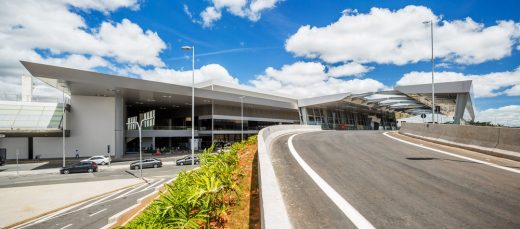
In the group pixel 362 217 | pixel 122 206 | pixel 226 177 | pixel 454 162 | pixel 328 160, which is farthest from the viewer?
pixel 122 206

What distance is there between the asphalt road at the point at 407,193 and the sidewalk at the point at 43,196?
55.5 ft

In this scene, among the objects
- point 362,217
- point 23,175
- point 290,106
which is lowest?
point 23,175

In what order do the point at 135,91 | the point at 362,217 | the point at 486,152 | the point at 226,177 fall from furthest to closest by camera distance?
the point at 135,91 < the point at 486,152 < the point at 226,177 < the point at 362,217

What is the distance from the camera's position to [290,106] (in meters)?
63.8

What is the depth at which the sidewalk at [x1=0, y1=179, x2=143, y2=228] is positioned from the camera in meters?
16.8

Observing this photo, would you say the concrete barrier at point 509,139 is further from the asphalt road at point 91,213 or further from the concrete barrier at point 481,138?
the asphalt road at point 91,213

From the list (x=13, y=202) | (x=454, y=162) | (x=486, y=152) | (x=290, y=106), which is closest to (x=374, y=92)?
(x=290, y=106)

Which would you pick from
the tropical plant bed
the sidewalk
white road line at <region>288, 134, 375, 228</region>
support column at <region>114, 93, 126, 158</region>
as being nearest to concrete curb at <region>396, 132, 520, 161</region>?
white road line at <region>288, 134, 375, 228</region>

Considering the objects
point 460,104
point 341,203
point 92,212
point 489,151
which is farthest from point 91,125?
point 460,104

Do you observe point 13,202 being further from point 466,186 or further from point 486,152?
point 486,152

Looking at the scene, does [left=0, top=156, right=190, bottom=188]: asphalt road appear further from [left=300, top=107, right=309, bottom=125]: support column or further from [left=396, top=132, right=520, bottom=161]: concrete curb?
[left=300, top=107, right=309, bottom=125]: support column

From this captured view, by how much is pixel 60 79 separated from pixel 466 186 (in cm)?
3806

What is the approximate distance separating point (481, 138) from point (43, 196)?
1128 inches

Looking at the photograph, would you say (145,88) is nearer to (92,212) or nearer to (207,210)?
(92,212)
